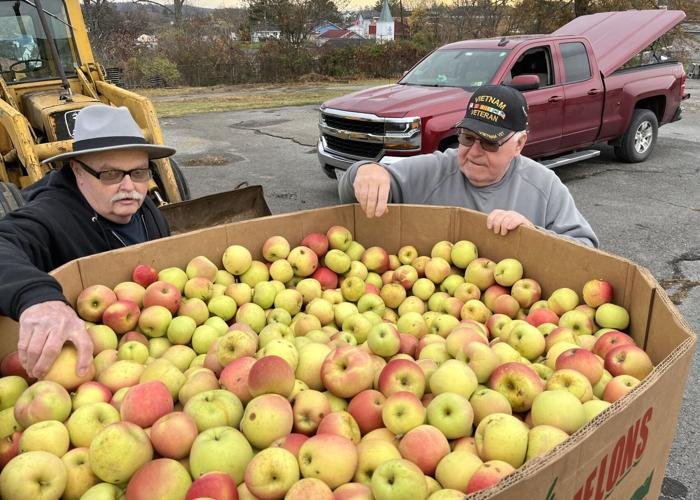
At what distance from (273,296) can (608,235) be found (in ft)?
16.2

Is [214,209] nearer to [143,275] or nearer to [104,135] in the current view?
[104,135]

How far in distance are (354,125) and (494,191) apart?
450cm

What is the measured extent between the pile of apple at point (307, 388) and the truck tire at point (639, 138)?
810cm

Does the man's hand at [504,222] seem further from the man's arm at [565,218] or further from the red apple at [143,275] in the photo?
the red apple at [143,275]

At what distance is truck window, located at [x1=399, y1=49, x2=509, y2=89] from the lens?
742 centimetres

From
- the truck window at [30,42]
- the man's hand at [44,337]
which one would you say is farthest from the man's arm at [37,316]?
the truck window at [30,42]

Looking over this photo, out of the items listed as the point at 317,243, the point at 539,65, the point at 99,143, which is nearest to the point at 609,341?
the point at 317,243

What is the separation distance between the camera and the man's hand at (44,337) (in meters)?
1.75

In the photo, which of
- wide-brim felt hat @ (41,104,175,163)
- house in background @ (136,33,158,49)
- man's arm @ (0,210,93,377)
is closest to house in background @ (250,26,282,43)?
house in background @ (136,33,158,49)

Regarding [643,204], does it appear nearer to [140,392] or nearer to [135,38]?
[140,392]

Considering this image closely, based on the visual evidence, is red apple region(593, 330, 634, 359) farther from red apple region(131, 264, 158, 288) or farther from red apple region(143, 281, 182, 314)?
red apple region(131, 264, 158, 288)

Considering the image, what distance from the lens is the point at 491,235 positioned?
271cm

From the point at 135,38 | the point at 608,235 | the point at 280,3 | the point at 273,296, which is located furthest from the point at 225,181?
the point at 135,38

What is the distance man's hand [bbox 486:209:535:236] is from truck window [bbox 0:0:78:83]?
17.0 feet
